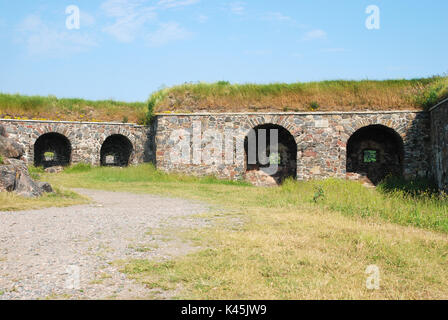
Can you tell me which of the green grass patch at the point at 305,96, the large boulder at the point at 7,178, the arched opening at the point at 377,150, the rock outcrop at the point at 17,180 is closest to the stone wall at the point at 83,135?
the green grass patch at the point at 305,96

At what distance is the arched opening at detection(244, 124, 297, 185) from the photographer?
608 inches

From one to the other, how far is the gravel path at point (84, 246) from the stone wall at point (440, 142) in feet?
25.4

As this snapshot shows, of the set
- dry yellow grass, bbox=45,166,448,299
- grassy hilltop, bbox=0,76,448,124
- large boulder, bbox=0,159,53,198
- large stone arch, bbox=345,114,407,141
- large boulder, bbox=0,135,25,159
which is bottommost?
dry yellow grass, bbox=45,166,448,299

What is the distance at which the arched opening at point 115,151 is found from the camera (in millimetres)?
19438

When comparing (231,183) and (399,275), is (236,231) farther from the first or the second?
(231,183)

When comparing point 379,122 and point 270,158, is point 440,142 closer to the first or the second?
point 379,122

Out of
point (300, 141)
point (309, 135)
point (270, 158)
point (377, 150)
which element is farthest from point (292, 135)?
point (377, 150)

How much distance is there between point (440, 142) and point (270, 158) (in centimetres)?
652

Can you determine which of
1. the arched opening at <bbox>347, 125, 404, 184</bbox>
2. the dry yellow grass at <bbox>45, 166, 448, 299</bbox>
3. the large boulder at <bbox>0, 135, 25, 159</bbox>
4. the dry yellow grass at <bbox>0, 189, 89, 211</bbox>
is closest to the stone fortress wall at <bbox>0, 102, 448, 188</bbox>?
the arched opening at <bbox>347, 125, 404, 184</bbox>

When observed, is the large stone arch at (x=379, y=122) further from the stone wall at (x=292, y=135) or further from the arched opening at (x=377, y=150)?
the arched opening at (x=377, y=150)

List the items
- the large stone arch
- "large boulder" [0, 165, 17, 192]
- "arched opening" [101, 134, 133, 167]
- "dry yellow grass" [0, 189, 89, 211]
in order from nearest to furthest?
"dry yellow grass" [0, 189, 89, 211]
"large boulder" [0, 165, 17, 192]
the large stone arch
"arched opening" [101, 134, 133, 167]

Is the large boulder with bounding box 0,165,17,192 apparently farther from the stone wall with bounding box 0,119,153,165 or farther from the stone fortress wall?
the stone wall with bounding box 0,119,153,165

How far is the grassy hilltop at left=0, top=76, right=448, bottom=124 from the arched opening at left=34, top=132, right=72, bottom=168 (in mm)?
1539
